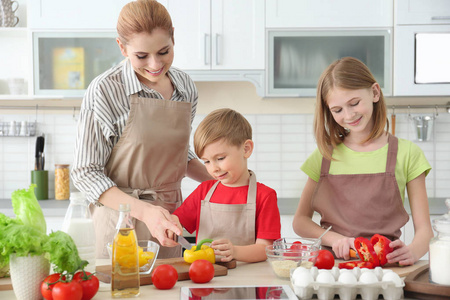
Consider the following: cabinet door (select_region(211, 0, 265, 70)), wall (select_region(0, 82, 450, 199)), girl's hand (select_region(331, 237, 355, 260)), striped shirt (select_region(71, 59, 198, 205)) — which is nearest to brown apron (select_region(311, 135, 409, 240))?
girl's hand (select_region(331, 237, 355, 260))

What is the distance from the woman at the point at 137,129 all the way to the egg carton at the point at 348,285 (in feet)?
1.67

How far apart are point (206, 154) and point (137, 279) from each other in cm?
54

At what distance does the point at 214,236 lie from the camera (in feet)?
5.13

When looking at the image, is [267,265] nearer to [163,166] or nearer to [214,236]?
[214,236]

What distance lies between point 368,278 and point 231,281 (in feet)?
1.08

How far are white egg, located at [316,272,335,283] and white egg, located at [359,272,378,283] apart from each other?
0.06 metres

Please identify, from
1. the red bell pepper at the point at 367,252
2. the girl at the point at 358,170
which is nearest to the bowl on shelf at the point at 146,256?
the red bell pepper at the point at 367,252

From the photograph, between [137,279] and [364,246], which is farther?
[364,246]

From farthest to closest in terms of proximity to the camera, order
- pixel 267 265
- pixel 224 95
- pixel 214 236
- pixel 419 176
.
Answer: pixel 224 95 < pixel 419 176 < pixel 214 236 < pixel 267 265

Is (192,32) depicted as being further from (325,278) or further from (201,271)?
(325,278)

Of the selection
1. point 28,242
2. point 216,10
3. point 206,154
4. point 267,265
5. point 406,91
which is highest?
point 216,10

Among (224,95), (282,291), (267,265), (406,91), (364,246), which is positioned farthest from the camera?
(224,95)

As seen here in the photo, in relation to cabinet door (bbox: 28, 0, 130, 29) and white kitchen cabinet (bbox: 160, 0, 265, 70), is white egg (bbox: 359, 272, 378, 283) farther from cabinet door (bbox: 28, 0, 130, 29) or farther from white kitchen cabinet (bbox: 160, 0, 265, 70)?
cabinet door (bbox: 28, 0, 130, 29)

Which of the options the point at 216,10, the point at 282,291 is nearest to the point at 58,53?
the point at 216,10
